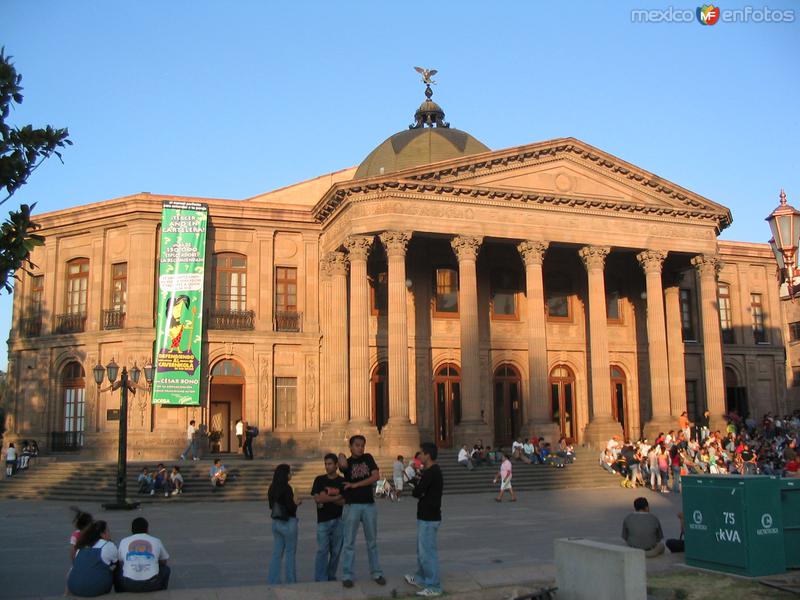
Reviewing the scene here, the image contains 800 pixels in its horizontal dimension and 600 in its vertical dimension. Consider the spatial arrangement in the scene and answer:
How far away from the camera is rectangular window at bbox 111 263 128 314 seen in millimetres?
33406

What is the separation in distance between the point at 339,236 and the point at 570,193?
921 cm

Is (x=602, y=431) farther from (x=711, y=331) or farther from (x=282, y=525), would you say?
(x=282, y=525)

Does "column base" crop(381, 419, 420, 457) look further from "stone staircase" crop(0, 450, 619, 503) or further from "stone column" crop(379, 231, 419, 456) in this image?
"stone staircase" crop(0, 450, 619, 503)

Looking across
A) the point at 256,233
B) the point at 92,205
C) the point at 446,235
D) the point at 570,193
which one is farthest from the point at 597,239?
the point at 92,205

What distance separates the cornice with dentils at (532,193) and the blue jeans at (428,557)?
2083 cm

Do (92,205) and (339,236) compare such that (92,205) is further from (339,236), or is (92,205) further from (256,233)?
(339,236)

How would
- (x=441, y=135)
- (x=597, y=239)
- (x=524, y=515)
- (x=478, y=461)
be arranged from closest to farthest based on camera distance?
(x=524, y=515) < (x=478, y=461) < (x=597, y=239) < (x=441, y=135)

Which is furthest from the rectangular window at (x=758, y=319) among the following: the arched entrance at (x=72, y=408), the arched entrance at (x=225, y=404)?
the arched entrance at (x=72, y=408)

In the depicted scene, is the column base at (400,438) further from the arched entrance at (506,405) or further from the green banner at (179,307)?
the green banner at (179,307)

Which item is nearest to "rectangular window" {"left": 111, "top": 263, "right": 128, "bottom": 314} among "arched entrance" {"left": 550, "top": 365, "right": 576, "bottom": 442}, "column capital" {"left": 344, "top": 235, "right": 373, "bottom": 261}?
"column capital" {"left": 344, "top": 235, "right": 373, "bottom": 261}

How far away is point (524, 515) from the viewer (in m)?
19.9

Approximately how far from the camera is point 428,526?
381 inches

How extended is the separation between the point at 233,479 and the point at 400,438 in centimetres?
583

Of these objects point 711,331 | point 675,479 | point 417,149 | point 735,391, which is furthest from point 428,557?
point 735,391
